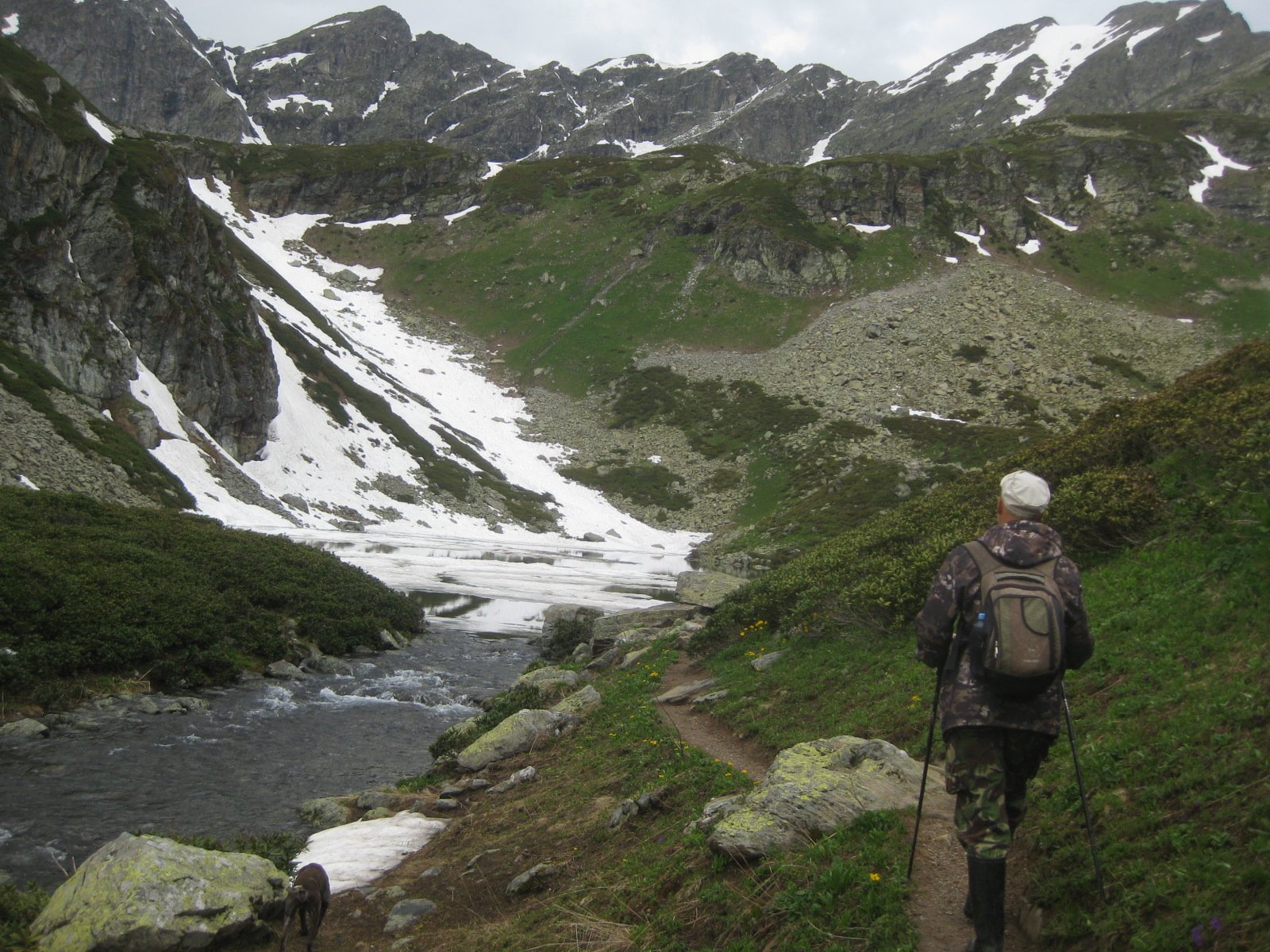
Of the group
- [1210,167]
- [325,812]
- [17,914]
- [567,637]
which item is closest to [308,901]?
[17,914]

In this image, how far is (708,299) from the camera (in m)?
108

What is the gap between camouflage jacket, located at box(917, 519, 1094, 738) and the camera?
483 cm

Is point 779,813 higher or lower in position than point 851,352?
lower

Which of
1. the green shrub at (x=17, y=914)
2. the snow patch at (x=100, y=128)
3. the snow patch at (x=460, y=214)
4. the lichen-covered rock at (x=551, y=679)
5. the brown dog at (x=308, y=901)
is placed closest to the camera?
the green shrub at (x=17, y=914)

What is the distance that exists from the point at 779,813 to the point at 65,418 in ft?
151

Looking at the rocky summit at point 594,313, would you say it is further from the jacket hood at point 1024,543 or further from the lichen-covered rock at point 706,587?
the jacket hood at point 1024,543

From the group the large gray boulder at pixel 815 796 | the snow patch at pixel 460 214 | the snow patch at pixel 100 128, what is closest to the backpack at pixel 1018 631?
the large gray boulder at pixel 815 796

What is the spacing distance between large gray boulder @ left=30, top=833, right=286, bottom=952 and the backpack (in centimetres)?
756

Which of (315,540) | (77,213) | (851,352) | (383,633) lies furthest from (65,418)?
(851,352)

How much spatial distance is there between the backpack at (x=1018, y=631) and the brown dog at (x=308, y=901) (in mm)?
Answer: 6681

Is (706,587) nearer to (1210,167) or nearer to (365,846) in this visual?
(365,846)

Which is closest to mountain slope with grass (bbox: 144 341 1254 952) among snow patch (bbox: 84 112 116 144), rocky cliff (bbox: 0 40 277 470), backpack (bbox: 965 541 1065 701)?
backpack (bbox: 965 541 1065 701)

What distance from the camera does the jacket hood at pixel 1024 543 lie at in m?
4.87

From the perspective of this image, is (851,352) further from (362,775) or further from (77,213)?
(362,775)
